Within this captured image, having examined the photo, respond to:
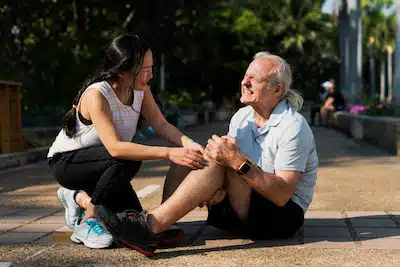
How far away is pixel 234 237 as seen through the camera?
4840 mm

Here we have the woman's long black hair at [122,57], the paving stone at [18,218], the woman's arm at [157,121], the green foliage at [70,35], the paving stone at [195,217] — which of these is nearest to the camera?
the woman's long black hair at [122,57]

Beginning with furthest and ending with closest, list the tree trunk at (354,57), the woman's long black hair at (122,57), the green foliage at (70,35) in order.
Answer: the tree trunk at (354,57), the green foliage at (70,35), the woman's long black hair at (122,57)

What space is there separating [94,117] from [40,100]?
17363mm

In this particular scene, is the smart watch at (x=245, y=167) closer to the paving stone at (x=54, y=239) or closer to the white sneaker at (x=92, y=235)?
the white sneaker at (x=92, y=235)

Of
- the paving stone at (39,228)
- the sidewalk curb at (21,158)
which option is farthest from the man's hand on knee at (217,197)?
the sidewalk curb at (21,158)

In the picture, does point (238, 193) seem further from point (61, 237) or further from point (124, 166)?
point (61, 237)

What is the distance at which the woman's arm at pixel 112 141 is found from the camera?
4273 millimetres

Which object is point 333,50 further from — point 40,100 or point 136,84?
point 136,84

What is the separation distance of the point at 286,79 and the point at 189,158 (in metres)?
0.84

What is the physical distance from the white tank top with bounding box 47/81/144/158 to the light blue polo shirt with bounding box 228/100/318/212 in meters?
0.65

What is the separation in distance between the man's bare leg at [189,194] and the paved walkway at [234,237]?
21 cm

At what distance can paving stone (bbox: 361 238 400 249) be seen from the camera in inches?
177

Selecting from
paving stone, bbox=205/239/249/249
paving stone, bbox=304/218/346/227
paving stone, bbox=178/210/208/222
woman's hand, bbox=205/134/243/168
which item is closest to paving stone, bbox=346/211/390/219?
paving stone, bbox=304/218/346/227

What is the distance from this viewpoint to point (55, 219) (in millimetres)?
5875
